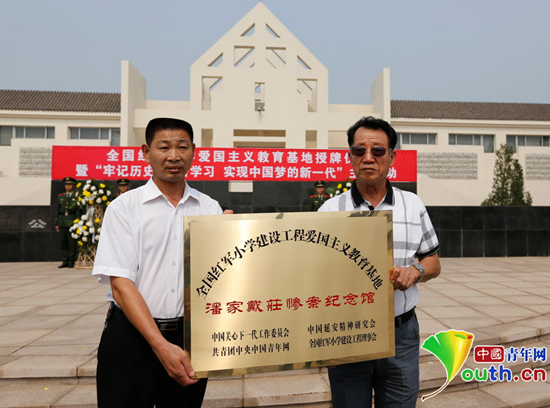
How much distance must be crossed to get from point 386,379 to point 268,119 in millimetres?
19048

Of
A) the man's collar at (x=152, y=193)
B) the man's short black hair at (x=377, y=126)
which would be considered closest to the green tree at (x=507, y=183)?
the man's short black hair at (x=377, y=126)

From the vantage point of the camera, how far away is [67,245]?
8.98m

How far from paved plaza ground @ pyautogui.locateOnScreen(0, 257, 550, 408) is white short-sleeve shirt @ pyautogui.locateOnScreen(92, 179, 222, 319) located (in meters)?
Answer: 1.61

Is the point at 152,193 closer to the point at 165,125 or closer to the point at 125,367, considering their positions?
the point at 165,125

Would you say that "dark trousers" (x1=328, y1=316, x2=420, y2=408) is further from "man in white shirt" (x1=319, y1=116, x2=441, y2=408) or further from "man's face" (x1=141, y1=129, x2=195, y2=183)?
"man's face" (x1=141, y1=129, x2=195, y2=183)

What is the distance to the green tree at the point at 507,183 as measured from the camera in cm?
2350

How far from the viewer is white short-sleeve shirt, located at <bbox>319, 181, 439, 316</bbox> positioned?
1.57m

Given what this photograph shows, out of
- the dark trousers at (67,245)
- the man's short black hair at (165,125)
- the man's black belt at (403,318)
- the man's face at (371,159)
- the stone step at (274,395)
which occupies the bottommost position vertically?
the stone step at (274,395)

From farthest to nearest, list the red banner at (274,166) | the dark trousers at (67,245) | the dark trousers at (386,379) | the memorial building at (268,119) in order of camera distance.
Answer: the memorial building at (268,119)
the red banner at (274,166)
the dark trousers at (67,245)
the dark trousers at (386,379)

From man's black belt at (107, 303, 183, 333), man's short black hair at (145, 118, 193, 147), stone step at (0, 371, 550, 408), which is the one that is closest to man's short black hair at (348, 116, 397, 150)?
man's short black hair at (145, 118, 193, 147)

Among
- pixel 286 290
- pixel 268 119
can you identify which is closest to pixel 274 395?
pixel 286 290

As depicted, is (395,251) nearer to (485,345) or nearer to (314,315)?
(314,315)

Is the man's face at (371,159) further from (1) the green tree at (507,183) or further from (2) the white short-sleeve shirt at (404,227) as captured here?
(1) the green tree at (507,183)

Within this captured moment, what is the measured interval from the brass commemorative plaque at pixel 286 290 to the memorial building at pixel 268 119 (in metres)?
18.2
